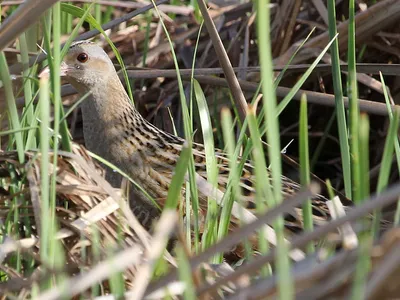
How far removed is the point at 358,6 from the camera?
3.80 meters

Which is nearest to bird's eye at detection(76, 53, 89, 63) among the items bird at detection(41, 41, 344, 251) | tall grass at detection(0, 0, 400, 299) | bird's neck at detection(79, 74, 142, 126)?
bird at detection(41, 41, 344, 251)

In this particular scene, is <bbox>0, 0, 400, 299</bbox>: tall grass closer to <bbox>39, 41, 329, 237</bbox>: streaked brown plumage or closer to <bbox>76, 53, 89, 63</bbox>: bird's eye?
<bbox>39, 41, 329, 237</bbox>: streaked brown plumage

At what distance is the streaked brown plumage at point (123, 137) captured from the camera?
2980 mm

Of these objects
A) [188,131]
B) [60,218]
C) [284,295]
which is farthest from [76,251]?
[284,295]

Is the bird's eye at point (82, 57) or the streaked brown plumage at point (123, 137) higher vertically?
the bird's eye at point (82, 57)

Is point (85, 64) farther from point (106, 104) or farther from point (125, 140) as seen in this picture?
point (125, 140)

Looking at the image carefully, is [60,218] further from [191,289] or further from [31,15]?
[191,289]

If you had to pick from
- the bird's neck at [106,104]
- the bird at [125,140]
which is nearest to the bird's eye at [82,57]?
the bird at [125,140]

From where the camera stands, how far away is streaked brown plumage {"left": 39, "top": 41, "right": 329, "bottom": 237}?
2.98m

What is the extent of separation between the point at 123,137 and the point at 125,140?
0.02 metres

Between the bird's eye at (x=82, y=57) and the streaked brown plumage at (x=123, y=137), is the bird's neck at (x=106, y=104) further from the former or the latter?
the bird's eye at (x=82, y=57)

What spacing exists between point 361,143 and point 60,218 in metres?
0.75

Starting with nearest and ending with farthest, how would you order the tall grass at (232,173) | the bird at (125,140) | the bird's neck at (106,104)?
the tall grass at (232,173) < the bird at (125,140) < the bird's neck at (106,104)

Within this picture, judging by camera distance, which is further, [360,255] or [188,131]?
[188,131]
